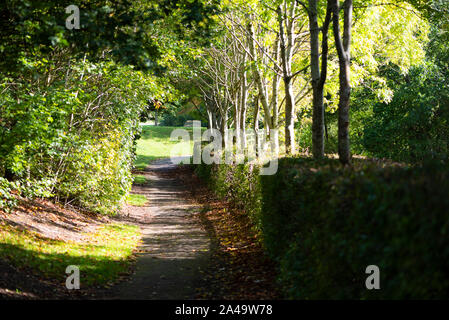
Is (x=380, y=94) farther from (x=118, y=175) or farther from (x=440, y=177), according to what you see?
(x=440, y=177)

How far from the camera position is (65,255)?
340 inches

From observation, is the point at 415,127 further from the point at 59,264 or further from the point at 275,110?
the point at 59,264

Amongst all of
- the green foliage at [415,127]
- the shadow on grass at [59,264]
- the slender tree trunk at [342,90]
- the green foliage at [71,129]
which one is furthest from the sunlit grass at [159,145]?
the slender tree trunk at [342,90]

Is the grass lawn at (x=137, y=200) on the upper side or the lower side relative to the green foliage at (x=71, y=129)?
lower

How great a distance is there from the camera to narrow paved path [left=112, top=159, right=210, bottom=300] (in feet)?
23.9

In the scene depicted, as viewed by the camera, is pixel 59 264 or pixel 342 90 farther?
pixel 59 264

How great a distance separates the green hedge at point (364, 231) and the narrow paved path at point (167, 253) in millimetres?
2285

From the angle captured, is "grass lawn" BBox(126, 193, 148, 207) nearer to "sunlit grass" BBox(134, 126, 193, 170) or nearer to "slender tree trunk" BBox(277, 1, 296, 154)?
"slender tree trunk" BBox(277, 1, 296, 154)

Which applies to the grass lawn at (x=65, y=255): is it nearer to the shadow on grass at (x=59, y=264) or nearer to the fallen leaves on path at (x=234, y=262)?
the shadow on grass at (x=59, y=264)

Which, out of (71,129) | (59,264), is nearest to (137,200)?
(71,129)

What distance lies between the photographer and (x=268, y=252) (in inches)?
339

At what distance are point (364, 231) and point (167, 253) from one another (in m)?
7.14

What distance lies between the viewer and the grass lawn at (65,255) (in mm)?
7527

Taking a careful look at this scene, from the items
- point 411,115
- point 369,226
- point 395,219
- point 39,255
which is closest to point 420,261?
point 395,219
